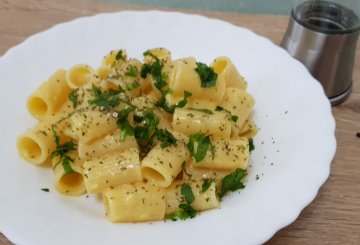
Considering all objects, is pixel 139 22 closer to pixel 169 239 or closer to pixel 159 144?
pixel 159 144

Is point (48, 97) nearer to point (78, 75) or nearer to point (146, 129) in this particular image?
point (78, 75)

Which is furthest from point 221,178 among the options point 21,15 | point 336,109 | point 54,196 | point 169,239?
point 21,15

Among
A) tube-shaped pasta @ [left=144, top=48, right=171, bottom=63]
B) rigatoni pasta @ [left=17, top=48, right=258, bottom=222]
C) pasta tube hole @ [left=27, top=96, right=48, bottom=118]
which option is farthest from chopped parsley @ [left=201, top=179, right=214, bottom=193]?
pasta tube hole @ [left=27, top=96, right=48, bottom=118]

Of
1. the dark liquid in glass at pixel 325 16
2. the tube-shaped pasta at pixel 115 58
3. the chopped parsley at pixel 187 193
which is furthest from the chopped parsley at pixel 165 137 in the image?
the dark liquid in glass at pixel 325 16

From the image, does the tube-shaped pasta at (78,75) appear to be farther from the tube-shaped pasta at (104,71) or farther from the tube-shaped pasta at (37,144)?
the tube-shaped pasta at (37,144)

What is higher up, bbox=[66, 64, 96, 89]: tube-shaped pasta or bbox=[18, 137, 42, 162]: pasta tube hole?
bbox=[66, 64, 96, 89]: tube-shaped pasta

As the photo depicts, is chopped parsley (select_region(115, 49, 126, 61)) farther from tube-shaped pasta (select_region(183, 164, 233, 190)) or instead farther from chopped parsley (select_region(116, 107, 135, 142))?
tube-shaped pasta (select_region(183, 164, 233, 190))
